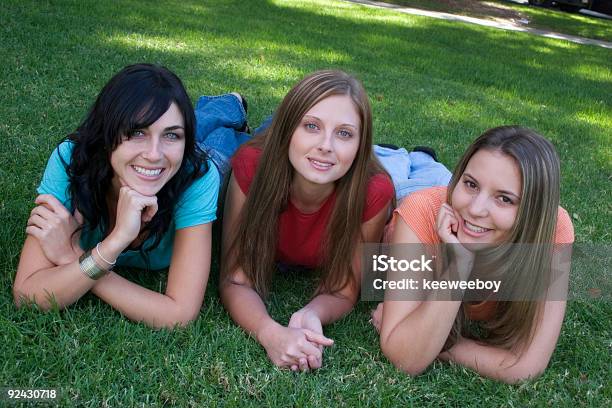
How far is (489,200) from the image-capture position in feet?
8.48

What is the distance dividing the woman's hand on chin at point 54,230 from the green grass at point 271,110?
238mm

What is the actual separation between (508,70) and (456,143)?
4489 mm

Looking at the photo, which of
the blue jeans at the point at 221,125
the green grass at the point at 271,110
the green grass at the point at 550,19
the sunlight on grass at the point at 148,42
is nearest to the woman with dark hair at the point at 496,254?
the green grass at the point at 271,110

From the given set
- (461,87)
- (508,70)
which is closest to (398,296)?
(461,87)

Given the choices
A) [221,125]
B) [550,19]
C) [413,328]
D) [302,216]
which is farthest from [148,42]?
[550,19]

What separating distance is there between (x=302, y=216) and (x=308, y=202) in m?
0.08

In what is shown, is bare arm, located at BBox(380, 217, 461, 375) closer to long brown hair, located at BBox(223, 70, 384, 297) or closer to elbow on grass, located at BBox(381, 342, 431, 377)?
elbow on grass, located at BBox(381, 342, 431, 377)

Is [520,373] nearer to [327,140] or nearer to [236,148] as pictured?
[327,140]

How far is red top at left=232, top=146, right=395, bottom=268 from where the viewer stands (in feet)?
10.2

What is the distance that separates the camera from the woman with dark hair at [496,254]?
257 cm

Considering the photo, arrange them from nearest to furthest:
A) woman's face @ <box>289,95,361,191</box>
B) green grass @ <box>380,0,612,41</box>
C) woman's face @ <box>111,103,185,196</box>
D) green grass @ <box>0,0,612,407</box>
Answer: green grass @ <box>0,0,612,407</box> → woman's face @ <box>111,103,185,196</box> → woman's face @ <box>289,95,361,191</box> → green grass @ <box>380,0,612,41</box>

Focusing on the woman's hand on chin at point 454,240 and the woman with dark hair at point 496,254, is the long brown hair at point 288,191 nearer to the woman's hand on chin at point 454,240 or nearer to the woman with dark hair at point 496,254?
the woman with dark hair at point 496,254

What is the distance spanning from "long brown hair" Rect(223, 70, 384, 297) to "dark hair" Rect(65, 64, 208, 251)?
1.06 ft

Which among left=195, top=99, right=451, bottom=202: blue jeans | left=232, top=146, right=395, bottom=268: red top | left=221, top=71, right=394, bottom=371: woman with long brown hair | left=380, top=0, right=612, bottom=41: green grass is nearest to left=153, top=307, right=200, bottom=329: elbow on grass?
left=221, top=71, right=394, bottom=371: woman with long brown hair
